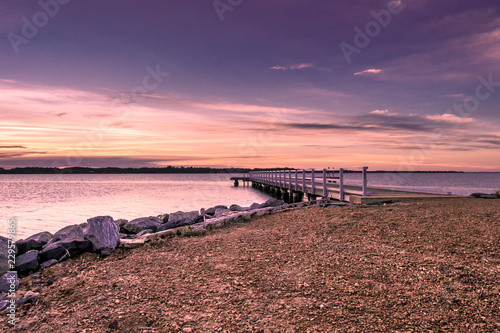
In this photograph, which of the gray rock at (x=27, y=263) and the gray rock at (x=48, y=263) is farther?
the gray rock at (x=48, y=263)

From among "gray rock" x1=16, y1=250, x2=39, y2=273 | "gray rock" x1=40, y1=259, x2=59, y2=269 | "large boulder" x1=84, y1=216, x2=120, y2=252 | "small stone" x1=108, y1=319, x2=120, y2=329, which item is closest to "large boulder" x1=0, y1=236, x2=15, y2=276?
"gray rock" x1=16, y1=250, x2=39, y2=273

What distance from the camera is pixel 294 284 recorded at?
4.82 m

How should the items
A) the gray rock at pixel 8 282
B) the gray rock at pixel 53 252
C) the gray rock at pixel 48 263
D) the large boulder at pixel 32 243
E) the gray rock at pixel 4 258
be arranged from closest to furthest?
the gray rock at pixel 8 282, the gray rock at pixel 4 258, the gray rock at pixel 48 263, the gray rock at pixel 53 252, the large boulder at pixel 32 243

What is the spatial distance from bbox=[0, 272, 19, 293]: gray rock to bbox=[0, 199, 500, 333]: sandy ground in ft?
0.52

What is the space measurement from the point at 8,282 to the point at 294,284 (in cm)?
525

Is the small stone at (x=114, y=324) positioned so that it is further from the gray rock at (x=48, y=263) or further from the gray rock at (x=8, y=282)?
the gray rock at (x=48, y=263)

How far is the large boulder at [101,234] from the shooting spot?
25.2 feet

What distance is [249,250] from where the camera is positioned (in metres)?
6.69

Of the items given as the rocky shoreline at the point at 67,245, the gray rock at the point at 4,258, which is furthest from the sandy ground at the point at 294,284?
the gray rock at the point at 4,258

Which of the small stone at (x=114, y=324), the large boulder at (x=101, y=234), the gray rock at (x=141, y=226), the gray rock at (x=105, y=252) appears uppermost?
the large boulder at (x=101, y=234)

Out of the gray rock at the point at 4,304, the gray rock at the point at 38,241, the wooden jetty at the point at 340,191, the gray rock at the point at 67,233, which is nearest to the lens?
the gray rock at the point at 4,304

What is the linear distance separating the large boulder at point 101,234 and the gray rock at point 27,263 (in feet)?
3.84

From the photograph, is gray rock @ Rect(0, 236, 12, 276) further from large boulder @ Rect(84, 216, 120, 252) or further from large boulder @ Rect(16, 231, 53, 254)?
large boulder @ Rect(84, 216, 120, 252)

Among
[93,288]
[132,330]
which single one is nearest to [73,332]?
[132,330]
